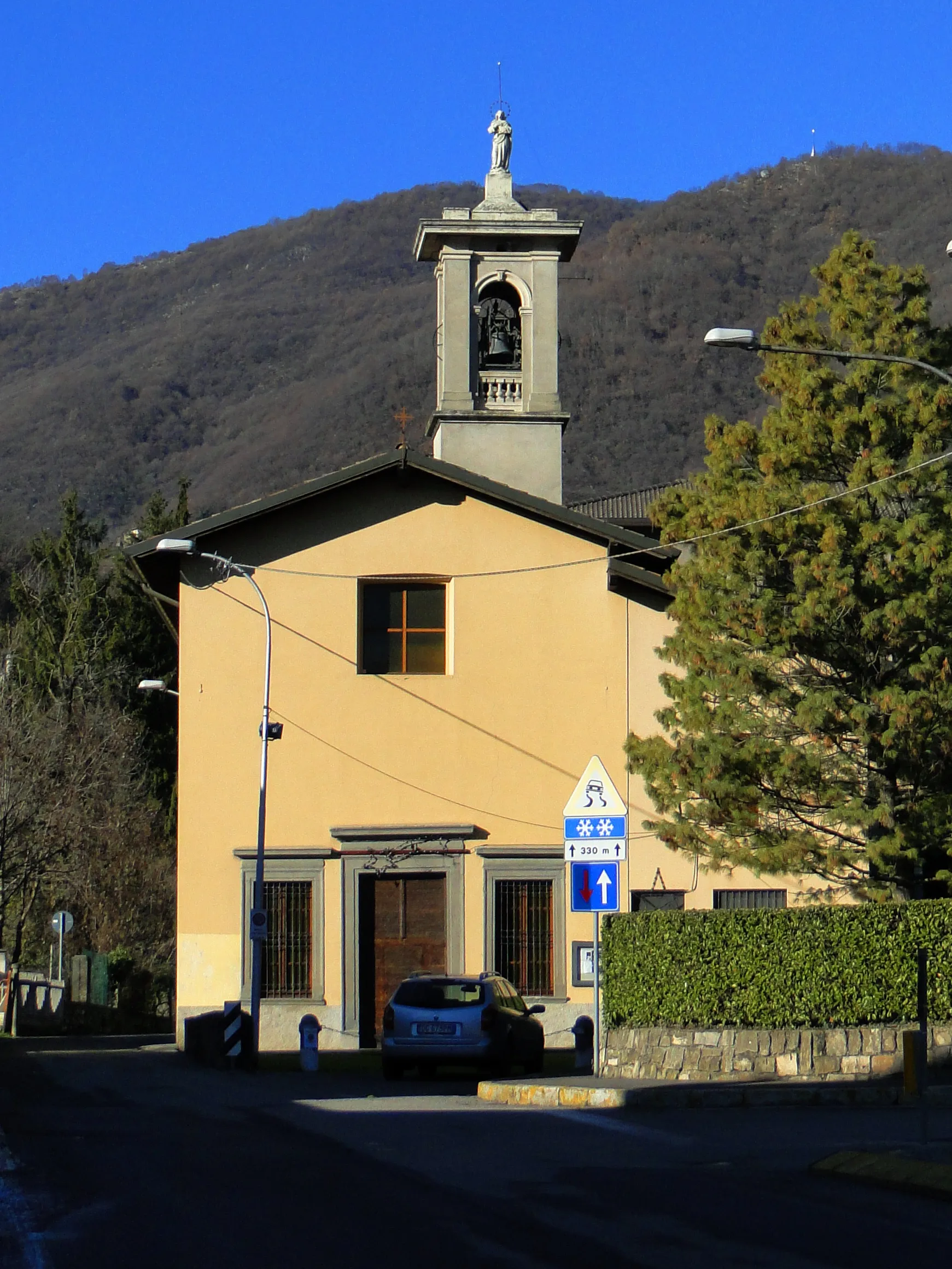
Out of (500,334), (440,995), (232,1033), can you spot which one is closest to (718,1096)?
(440,995)

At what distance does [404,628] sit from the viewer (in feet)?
95.0

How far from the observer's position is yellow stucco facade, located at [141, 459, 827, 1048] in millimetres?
27812

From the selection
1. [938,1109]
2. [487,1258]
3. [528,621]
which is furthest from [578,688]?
[487,1258]

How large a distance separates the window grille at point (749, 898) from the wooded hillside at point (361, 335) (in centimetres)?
5463

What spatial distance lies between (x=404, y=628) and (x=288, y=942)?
5274 mm

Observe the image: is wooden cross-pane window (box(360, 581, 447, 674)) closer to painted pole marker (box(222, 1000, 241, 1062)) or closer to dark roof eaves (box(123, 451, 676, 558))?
dark roof eaves (box(123, 451, 676, 558))

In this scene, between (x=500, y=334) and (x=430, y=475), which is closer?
(x=430, y=475)

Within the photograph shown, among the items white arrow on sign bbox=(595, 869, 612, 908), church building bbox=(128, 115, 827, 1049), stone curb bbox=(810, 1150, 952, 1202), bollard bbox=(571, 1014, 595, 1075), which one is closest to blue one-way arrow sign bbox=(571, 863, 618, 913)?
white arrow on sign bbox=(595, 869, 612, 908)

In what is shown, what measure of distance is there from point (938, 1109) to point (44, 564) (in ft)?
147

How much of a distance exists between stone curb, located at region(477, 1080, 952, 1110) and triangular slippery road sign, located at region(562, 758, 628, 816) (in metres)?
2.75

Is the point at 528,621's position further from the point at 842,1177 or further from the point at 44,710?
the point at 44,710

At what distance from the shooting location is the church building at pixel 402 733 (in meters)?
27.8

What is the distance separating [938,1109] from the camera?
15.8m

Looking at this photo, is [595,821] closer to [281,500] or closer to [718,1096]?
[718,1096]
